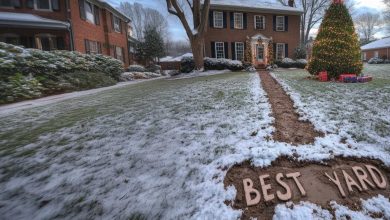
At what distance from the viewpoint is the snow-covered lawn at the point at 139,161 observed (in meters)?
1.88

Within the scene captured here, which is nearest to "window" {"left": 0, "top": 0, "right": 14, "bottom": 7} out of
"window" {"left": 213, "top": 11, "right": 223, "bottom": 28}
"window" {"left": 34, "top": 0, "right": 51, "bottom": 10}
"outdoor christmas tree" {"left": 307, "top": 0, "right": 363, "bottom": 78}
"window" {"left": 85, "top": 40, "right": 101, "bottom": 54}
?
"window" {"left": 34, "top": 0, "right": 51, "bottom": 10}

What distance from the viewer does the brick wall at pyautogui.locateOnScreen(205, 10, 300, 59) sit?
20469mm

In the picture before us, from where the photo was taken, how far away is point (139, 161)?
103 inches

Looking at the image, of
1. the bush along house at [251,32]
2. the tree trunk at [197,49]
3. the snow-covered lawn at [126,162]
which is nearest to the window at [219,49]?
the bush along house at [251,32]

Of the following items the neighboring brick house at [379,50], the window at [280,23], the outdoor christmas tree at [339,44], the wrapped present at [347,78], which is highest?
the window at [280,23]

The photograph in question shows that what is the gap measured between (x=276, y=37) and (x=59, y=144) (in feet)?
75.3

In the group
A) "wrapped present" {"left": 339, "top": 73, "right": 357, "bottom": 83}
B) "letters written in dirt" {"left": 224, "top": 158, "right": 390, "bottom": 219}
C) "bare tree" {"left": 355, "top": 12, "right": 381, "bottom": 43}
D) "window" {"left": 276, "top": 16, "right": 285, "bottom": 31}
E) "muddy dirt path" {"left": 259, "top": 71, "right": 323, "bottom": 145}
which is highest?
"bare tree" {"left": 355, "top": 12, "right": 381, "bottom": 43}

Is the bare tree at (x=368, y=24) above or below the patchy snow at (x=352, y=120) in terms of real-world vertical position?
above

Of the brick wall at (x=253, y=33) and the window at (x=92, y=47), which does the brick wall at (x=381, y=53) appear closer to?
the brick wall at (x=253, y=33)

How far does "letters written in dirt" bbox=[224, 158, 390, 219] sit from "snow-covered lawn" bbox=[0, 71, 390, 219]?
10 cm

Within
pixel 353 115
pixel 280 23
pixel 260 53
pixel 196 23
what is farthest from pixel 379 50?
pixel 353 115

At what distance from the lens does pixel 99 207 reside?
6.24ft

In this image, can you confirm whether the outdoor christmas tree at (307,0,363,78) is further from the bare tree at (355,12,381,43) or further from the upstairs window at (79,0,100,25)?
the bare tree at (355,12,381,43)

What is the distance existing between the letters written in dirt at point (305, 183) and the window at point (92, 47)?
17.8 m
